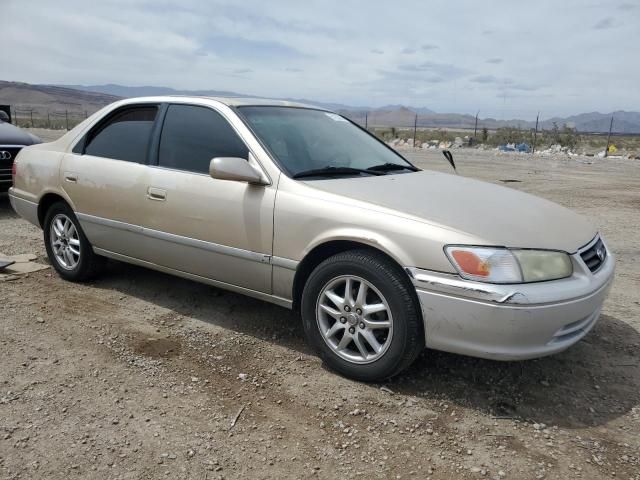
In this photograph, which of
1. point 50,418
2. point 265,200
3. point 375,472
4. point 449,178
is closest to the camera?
point 375,472

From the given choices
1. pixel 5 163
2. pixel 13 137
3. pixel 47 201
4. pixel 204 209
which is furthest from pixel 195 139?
pixel 13 137

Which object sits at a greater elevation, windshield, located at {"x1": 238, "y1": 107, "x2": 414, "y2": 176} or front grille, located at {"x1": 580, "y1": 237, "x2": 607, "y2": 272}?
windshield, located at {"x1": 238, "y1": 107, "x2": 414, "y2": 176}

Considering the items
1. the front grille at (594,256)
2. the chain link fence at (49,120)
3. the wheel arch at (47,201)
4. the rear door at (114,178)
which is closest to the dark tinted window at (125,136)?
the rear door at (114,178)

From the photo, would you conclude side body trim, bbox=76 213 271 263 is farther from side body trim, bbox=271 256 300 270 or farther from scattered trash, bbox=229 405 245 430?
scattered trash, bbox=229 405 245 430

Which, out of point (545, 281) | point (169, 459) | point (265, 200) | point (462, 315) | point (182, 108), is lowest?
point (169, 459)

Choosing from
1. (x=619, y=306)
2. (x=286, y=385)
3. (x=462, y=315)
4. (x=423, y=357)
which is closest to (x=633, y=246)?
(x=619, y=306)

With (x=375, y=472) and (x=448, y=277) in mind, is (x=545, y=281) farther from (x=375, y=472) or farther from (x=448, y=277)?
(x=375, y=472)

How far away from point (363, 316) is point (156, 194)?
187 centimetres

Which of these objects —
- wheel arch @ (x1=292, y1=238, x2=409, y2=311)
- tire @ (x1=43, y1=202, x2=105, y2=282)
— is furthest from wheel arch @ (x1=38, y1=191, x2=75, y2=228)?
wheel arch @ (x1=292, y1=238, x2=409, y2=311)

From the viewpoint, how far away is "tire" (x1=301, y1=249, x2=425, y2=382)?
9.78 ft

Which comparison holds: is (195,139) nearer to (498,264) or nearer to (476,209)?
(476,209)

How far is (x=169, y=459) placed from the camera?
249 cm

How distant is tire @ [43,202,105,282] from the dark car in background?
3.66 metres

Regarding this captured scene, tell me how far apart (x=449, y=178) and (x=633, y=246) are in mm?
3740
